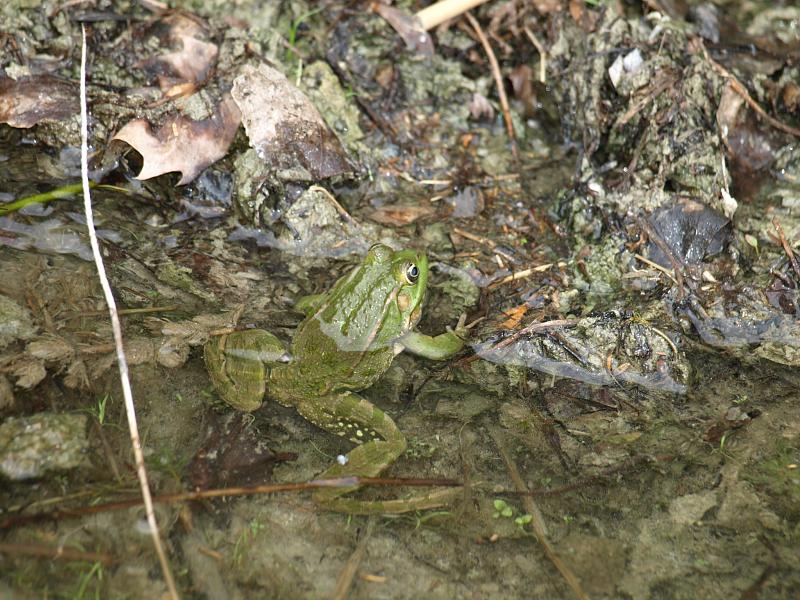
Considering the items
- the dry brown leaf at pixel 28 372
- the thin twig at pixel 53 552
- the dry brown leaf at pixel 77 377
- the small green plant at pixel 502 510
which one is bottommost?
the small green plant at pixel 502 510

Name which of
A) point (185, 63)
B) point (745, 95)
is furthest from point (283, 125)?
point (745, 95)

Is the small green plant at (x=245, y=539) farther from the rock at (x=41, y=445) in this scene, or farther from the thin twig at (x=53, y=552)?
the rock at (x=41, y=445)

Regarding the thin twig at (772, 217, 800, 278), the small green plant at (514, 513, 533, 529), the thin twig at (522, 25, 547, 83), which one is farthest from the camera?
the thin twig at (522, 25, 547, 83)

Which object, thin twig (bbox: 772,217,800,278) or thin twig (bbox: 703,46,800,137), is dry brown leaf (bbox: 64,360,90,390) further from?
thin twig (bbox: 703,46,800,137)

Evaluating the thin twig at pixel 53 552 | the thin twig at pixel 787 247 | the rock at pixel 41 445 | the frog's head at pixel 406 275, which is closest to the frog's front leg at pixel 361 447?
the frog's head at pixel 406 275

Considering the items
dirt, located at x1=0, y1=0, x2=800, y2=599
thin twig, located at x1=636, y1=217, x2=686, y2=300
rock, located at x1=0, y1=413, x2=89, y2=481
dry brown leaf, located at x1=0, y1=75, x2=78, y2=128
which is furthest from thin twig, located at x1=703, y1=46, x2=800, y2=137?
rock, located at x1=0, y1=413, x2=89, y2=481
